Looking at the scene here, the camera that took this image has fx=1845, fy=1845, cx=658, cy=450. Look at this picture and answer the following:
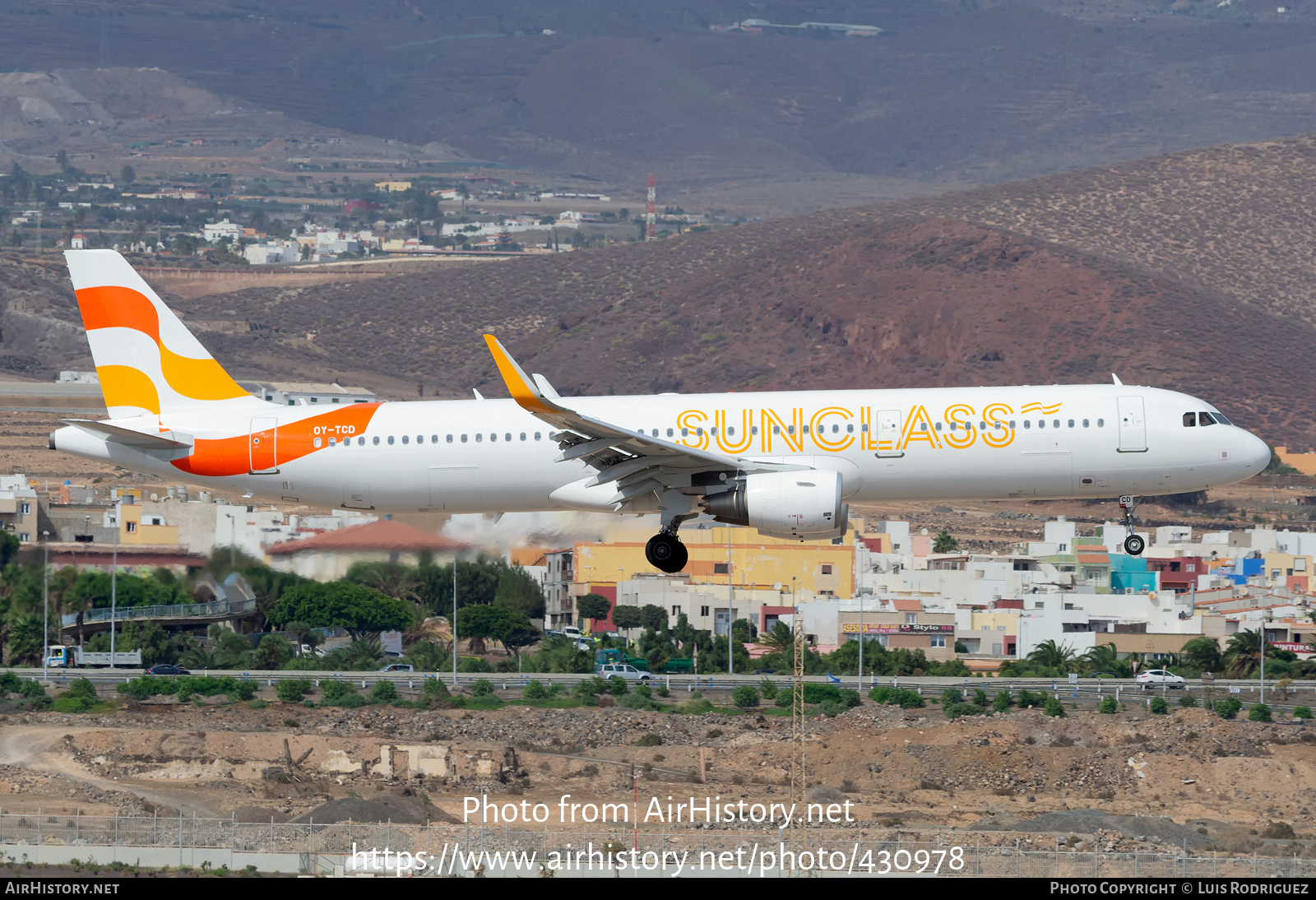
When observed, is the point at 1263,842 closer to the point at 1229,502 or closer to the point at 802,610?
the point at 802,610

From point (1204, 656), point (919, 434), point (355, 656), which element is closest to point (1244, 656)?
point (1204, 656)

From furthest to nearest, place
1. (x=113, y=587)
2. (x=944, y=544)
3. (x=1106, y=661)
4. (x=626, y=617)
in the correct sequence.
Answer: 1. (x=944, y=544)
2. (x=626, y=617)
3. (x=1106, y=661)
4. (x=113, y=587)

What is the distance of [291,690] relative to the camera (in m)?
75.3

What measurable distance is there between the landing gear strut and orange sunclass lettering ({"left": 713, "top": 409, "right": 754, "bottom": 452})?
9761 millimetres

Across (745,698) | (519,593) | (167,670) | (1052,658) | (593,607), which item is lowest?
(745,698)

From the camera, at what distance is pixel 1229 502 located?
157625mm

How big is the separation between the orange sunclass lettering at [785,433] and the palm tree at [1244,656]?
52.1 m

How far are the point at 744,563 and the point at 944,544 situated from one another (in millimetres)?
29950

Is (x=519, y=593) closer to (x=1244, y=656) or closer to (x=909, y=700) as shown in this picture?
(x=909, y=700)

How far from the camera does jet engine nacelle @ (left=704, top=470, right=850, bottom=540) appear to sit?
43.7 meters

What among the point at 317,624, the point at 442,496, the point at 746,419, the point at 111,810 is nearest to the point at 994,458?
the point at 746,419

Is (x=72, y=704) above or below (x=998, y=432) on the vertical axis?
below

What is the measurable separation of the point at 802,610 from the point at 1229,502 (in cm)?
7000

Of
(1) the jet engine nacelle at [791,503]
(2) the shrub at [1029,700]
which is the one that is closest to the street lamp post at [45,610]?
(1) the jet engine nacelle at [791,503]
